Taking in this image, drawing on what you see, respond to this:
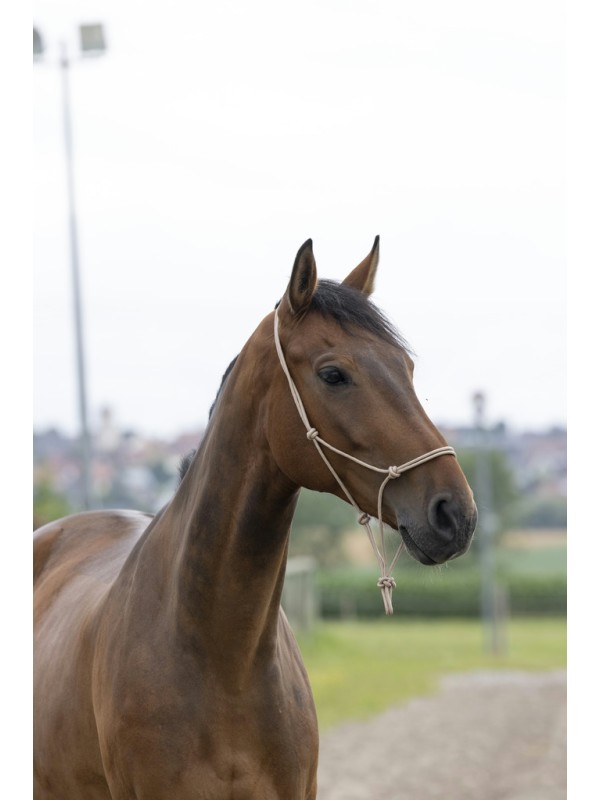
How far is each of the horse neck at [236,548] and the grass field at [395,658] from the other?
976 cm

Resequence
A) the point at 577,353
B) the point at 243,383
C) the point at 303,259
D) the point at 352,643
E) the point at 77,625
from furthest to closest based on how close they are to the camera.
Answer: the point at 352,643
the point at 77,625
the point at 243,383
the point at 303,259
the point at 577,353

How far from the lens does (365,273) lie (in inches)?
142

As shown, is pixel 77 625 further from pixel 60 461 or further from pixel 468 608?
pixel 60 461

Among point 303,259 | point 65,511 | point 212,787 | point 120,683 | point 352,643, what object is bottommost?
point 352,643

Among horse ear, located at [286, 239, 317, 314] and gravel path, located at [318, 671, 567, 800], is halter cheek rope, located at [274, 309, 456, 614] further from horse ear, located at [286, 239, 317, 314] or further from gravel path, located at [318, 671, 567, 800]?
gravel path, located at [318, 671, 567, 800]

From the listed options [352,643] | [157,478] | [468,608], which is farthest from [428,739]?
[157,478]

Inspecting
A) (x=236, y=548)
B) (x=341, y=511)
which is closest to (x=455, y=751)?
(x=236, y=548)

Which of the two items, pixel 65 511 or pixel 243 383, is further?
pixel 65 511

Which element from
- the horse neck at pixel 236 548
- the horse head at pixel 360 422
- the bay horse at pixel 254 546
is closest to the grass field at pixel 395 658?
the bay horse at pixel 254 546

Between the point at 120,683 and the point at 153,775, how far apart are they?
0.99ft

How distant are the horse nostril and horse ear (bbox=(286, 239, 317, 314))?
0.77 m

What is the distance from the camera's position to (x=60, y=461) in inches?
2515

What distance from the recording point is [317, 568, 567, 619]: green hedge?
33.7m

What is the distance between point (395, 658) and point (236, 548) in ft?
60.5
